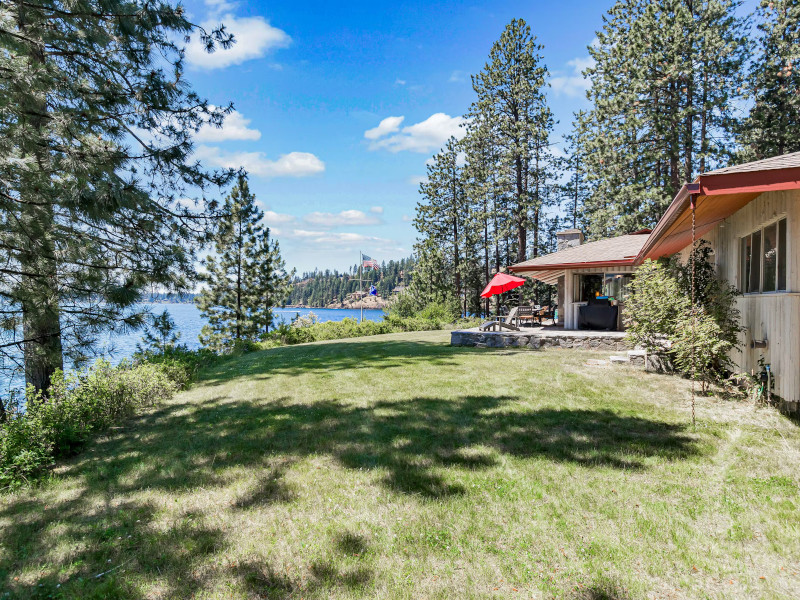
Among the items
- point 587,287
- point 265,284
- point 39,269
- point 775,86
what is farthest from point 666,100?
point 39,269

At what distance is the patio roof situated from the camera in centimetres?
1305

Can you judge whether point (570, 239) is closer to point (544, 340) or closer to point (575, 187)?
point (544, 340)

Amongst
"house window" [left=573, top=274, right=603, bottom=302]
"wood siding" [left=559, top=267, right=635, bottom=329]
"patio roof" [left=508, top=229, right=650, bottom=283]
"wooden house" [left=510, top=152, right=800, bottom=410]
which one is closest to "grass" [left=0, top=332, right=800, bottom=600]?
"wooden house" [left=510, top=152, right=800, bottom=410]

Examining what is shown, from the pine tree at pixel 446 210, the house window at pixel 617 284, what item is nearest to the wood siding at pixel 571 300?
the house window at pixel 617 284

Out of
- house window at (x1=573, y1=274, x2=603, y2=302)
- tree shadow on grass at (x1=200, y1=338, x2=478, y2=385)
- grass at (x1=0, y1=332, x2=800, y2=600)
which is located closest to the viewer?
grass at (x1=0, y1=332, x2=800, y2=600)

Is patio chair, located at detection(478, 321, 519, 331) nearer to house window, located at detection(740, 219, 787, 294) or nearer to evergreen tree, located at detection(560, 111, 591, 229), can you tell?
house window, located at detection(740, 219, 787, 294)

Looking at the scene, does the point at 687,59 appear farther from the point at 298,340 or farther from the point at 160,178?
the point at 160,178

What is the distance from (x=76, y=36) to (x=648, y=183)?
22981 millimetres

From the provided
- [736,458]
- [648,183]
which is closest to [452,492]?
[736,458]

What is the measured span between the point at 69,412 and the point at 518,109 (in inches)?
1062

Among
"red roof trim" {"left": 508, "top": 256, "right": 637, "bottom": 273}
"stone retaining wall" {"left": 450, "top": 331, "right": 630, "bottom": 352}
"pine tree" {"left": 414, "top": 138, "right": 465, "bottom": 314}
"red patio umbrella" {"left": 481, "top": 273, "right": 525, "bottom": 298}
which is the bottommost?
"stone retaining wall" {"left": 450, "top": 331, "right": 630, "bottom": 352}

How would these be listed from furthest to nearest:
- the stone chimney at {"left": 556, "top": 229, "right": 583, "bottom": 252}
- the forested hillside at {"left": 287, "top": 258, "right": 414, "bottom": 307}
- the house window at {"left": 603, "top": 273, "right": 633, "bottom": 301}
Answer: the forested hillside at {"left": 287, "top": 258, "right": 414, "bottom": 307} → the stone chimney at {"left": 556, "top": 229, "right": 583, "bottom": 252} → the house window at {"left": 603, "top": 273, "right": 633, "bottom": 301}

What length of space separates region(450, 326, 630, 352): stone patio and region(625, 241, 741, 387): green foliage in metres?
2.46

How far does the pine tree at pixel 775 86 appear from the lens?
17750 millimetres
